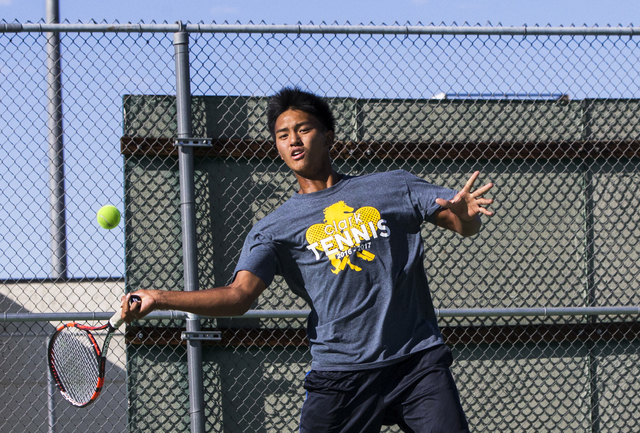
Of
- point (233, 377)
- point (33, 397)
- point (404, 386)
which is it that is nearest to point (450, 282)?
point (233, 377)

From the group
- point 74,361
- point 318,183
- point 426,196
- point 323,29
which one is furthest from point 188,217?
point 426,196

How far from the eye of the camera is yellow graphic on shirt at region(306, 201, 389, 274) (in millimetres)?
2344

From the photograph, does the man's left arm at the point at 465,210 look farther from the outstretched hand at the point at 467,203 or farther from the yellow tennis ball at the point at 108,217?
the yellow tennis ball at the point at 108,217

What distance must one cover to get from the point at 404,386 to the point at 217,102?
2.36 m

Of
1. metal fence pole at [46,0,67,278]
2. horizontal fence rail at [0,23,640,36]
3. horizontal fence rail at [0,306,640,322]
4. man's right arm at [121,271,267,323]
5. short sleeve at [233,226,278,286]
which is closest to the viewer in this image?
man's right arm at [121,271,267,323]

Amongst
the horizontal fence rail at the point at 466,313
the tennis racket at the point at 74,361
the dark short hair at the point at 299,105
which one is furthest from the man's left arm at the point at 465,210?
the tennis racket at the point at 74,361

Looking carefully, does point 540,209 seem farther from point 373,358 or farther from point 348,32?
point 373,358

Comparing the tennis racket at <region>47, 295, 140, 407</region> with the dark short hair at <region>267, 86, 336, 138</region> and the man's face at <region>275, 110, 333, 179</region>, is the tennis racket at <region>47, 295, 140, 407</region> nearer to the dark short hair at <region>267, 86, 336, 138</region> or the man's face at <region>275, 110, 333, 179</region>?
the man's face at <region>275, 110, 333, 179</region>

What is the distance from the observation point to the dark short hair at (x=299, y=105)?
8.58 feet

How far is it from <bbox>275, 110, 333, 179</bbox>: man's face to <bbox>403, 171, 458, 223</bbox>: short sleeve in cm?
37

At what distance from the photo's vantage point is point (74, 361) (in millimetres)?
2684

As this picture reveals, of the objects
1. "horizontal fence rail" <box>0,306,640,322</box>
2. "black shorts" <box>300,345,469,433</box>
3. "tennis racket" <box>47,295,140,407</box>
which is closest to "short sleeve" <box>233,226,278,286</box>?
"black shorts" <box>300,345,469,433</box>

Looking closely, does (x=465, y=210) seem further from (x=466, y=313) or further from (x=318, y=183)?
(x=466, y=313)

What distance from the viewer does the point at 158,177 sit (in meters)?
3.86
